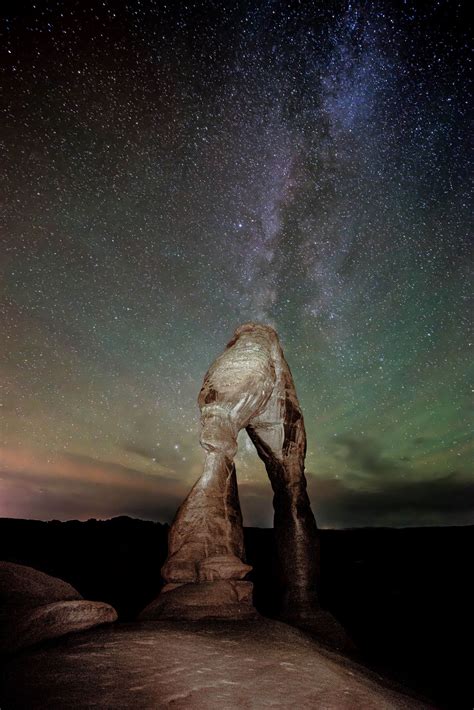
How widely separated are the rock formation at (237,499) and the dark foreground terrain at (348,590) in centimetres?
85

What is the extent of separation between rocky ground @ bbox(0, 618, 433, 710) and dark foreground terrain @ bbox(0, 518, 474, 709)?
31mm

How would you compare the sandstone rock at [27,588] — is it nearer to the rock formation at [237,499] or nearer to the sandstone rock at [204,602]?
the sandstone rock at [204,602]

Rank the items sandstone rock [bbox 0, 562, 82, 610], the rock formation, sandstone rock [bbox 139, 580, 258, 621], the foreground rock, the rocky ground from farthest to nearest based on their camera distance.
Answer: the rock formation < sandstone rock [bbox 139, 580, 258, 621] < sandstone rock [bbox 0, 562, 82, 610] < the foreground rock < the rocky ground

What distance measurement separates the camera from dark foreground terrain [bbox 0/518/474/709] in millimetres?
4039

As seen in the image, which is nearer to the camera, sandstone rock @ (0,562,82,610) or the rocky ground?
the rocky ground

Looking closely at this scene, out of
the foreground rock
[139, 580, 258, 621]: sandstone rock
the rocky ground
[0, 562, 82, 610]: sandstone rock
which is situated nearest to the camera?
the rocky ground

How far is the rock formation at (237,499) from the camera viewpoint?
6621 millimetres

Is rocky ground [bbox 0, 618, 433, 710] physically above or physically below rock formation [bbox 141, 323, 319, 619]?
below

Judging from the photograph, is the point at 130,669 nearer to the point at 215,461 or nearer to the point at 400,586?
the point at 215,461

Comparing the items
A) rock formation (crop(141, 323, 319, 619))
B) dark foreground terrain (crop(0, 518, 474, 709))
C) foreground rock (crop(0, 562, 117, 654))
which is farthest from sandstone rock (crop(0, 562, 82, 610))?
rock formation (crop(141, 323, 319, 619))

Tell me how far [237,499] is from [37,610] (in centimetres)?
459

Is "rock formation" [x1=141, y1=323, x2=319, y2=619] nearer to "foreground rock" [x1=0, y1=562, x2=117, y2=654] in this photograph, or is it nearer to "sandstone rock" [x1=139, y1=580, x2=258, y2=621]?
"sandstone rock" [x1=139, y1=580, x2=258, y2=621]

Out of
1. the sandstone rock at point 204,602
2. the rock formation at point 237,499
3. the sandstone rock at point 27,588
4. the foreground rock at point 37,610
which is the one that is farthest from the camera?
the rock formation at point 237,499

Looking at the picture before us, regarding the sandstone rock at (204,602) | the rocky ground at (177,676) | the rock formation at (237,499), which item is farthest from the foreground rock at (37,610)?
the rock formation at (237,499)
